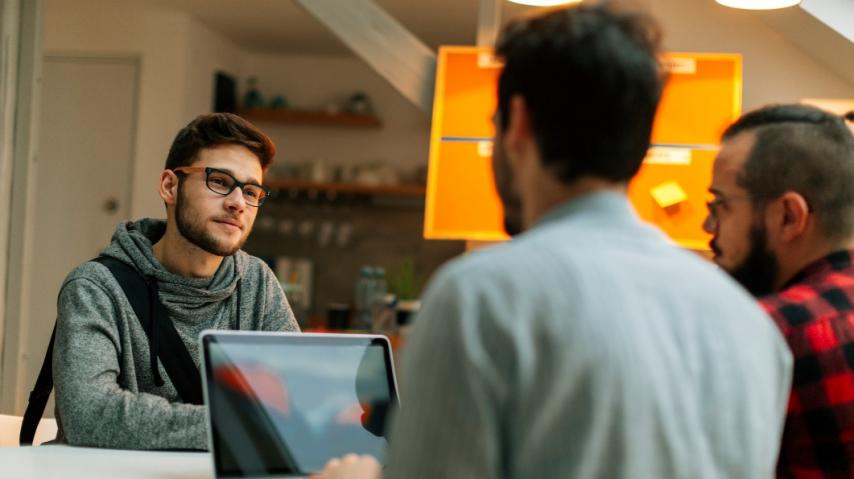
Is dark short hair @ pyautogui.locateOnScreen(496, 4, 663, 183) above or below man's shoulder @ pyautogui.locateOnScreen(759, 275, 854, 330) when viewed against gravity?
above

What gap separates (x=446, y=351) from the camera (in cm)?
78

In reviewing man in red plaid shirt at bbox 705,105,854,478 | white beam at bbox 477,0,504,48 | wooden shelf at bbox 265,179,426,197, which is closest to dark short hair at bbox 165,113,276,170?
man in red plaid shirt at bbox 705,105,854,478

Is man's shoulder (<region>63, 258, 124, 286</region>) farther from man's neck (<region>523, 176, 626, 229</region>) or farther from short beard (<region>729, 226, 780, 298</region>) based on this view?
man's neck (<region>523, 176, 626, 229</region>)

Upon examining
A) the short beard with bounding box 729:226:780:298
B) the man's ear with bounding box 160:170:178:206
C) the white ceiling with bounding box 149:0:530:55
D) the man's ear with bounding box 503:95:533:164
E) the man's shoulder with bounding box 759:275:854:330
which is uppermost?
the white ceiling with bounding box 149:0:530:55

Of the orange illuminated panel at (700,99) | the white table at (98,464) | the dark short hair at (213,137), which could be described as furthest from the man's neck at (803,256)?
the orange illuminated panel at (700,99)

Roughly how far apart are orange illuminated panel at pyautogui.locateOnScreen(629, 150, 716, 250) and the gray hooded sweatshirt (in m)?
2.05

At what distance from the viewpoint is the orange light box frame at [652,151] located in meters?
3.89

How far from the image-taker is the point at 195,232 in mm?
2096

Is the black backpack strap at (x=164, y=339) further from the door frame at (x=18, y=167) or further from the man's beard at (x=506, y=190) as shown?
the door frame at (x=18, y=167)

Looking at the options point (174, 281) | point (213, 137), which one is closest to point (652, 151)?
point (213, 137)

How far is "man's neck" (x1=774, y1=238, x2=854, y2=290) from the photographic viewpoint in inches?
62.2

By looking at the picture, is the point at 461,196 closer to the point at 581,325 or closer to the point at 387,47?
the point at 387,47

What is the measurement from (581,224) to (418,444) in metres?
0.23

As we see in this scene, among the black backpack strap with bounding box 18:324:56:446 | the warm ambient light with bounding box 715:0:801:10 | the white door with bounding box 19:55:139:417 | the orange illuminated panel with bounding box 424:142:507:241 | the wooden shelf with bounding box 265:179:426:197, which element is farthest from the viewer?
the wooden shelf with bounding box 265:179:426:197
